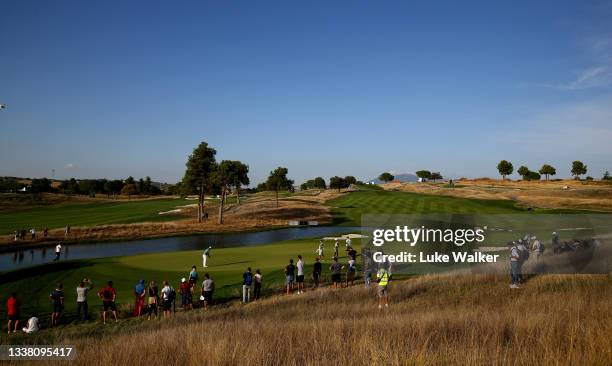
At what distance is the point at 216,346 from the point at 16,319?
15.1 metres

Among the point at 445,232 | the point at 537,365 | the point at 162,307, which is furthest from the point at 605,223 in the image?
the point at 537,365

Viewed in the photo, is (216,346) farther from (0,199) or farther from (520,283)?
(0,199)

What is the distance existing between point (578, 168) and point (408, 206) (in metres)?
95.4

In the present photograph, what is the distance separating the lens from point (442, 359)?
600cm

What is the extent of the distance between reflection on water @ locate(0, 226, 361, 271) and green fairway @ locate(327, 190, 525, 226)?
565 inches

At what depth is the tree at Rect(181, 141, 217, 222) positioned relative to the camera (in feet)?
215

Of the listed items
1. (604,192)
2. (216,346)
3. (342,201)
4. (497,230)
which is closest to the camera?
(216,346)

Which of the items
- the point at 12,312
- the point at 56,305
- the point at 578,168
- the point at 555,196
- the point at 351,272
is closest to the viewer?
the point at 12,312

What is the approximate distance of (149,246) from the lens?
1922 inches

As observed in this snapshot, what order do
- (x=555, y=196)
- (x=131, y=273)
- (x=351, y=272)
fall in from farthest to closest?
(x=555, y=196) → (x=131, y=273) → (x=351, y=272)

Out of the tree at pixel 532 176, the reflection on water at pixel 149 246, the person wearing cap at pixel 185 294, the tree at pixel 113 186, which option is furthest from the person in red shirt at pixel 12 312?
the tree at pixel 532 176

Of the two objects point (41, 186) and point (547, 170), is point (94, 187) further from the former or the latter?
point (547, 170)

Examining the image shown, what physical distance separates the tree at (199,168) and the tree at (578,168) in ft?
424

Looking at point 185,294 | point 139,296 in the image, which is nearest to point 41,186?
point 139,296
